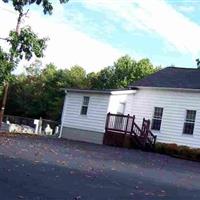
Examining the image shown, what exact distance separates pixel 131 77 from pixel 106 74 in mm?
3931

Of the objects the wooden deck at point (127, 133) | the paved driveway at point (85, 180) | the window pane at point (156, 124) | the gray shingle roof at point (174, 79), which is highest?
the gray shingle roof at point (174, 79)

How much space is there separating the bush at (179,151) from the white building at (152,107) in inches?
51.4

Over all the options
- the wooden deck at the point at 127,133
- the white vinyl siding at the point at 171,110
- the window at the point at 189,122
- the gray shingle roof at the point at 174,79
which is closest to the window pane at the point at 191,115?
the window at the point at 189,122

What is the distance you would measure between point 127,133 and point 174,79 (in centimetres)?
550

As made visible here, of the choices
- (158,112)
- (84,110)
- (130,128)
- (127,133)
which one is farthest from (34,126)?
(127,133)

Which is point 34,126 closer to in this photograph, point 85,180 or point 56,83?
point 56,83

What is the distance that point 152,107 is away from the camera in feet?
115

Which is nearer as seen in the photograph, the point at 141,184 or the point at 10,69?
the point at 10,69

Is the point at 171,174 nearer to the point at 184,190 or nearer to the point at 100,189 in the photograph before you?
the point at 184,190

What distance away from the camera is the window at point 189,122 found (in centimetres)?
3242

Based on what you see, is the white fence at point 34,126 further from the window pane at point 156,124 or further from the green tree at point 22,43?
the green tree at point 22,43

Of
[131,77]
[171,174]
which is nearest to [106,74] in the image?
[131,77]

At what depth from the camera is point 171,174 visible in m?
19.2

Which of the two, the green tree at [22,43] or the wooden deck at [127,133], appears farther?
the wooden deck at [127,133]
